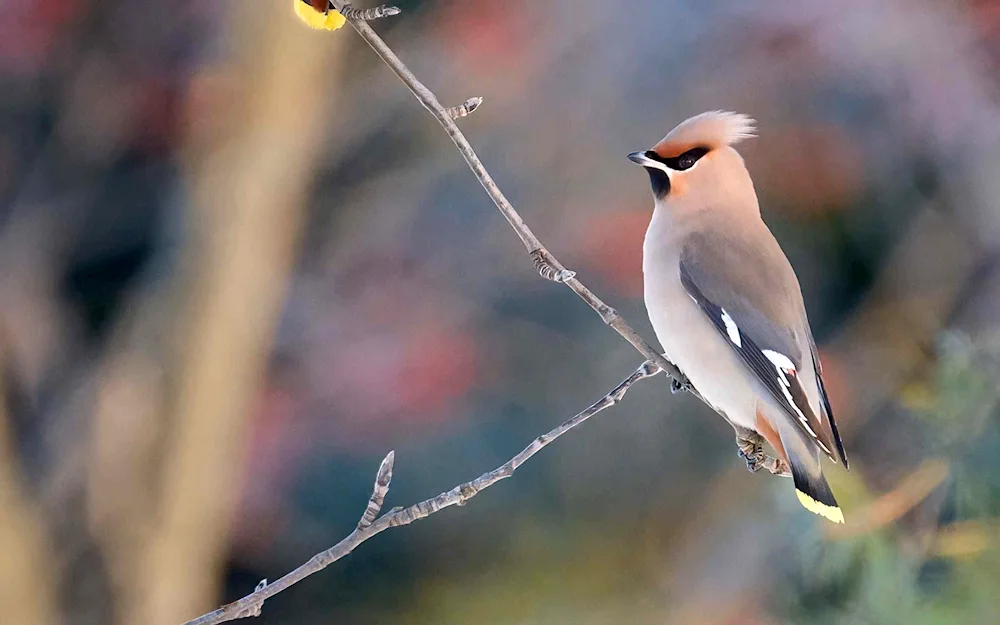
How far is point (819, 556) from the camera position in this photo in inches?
74.3

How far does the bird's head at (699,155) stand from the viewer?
1212 millimetres

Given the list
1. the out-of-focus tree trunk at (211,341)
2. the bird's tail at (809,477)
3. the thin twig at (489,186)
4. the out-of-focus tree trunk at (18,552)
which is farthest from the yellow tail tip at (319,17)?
the out-of-focus tree trunk at (18,552)

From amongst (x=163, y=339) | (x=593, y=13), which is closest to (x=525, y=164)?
(x=593, y=13)

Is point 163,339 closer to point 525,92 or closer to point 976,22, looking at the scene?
point 525,92

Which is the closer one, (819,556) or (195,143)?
(819,556)

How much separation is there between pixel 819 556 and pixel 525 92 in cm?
151

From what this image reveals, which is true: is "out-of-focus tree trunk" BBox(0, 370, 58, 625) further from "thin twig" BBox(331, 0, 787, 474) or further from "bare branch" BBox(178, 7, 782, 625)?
"thin twig" BBox(331, 0, 787, 474)

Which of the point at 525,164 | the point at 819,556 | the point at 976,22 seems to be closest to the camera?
the point at 819,556

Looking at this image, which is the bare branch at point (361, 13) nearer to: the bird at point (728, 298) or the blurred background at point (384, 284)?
the bird at point (728, 298)

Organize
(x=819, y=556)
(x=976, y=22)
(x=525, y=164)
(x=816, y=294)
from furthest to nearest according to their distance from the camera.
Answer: (x=525, y=164)
(x=816, y=294)
(x=976, y=22)
(x=819, y=556)

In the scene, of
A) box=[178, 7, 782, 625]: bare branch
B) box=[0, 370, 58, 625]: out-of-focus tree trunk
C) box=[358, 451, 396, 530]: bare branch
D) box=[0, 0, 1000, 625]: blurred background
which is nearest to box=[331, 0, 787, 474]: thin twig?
box=[178, 7, 782, 625]: bare branch

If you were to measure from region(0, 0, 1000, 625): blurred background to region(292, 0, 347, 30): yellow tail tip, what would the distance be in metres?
1.66

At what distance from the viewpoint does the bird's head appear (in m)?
1.21

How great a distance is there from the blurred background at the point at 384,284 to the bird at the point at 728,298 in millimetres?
1418
